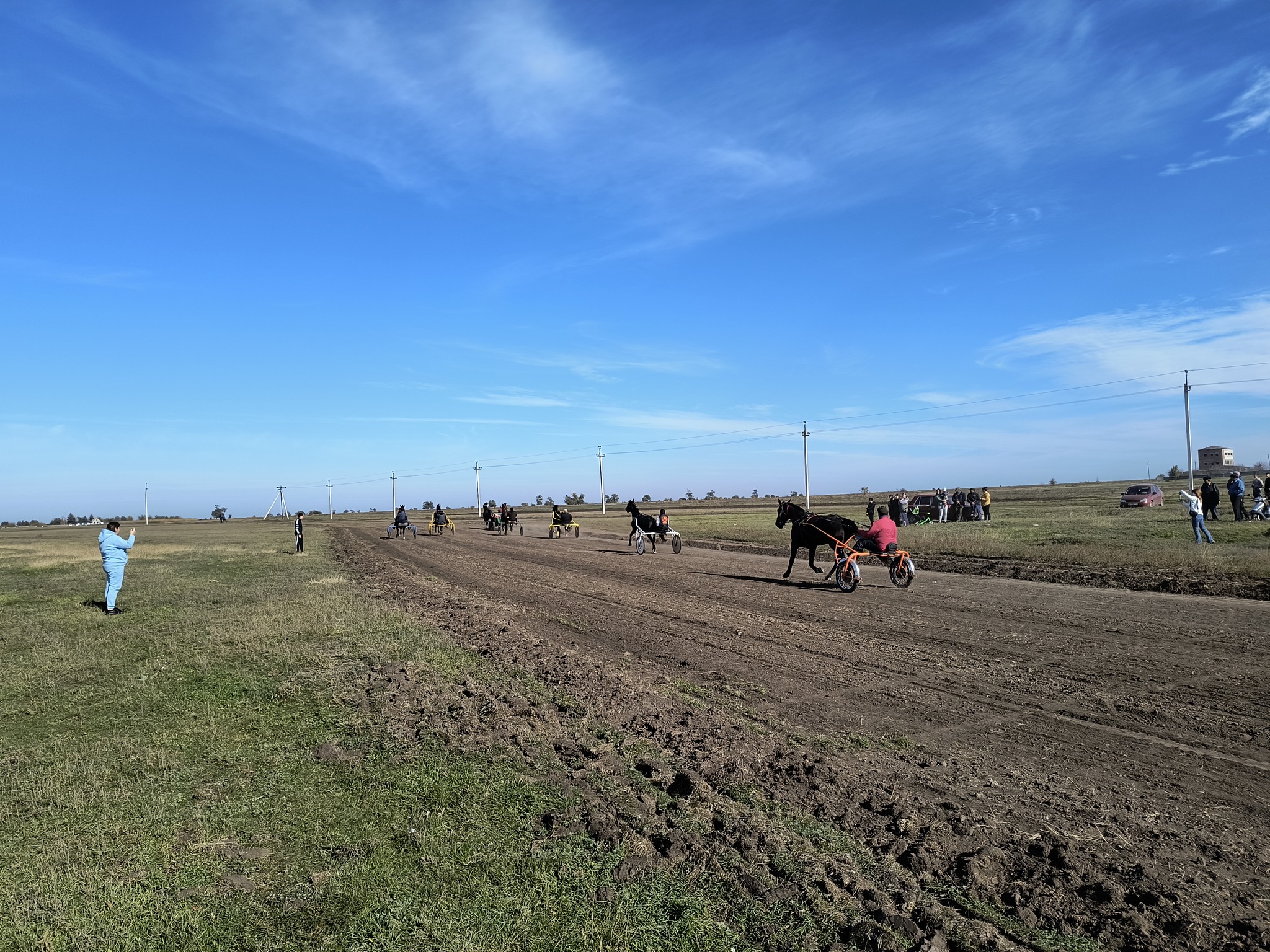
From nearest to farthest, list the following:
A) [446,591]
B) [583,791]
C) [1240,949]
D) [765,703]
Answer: [1240,949] < [583,791] < [765,703] < [446,591]

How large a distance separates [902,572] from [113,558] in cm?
1619

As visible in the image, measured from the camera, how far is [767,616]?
12.8 meters

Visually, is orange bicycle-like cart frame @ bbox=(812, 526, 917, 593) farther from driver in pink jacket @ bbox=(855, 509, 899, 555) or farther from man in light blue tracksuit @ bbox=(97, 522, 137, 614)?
man in light blue tracksuit @ bbox=(97, 522, 137, 614)

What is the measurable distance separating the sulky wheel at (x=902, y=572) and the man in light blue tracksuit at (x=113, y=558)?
15.5 m

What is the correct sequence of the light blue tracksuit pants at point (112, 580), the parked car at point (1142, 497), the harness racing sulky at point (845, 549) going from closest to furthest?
the light blue tracksuit pants at point (112, 580)
the harness racing sulky at point (845, 549)
the parked car at point (1142, 497)

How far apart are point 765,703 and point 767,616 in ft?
17.2

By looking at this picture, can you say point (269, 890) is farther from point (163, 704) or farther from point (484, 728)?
point (163, 704)

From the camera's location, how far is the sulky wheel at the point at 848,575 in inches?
610

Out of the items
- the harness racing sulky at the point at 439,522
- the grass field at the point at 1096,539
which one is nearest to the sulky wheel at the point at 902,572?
the grass field at the point at 1096,539

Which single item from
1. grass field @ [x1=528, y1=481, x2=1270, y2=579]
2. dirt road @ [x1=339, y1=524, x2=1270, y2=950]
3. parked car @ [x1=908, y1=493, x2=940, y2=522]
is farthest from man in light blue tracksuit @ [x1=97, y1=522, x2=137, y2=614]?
parked car @ [x1=908, y1=493, x2=940, y2=522]

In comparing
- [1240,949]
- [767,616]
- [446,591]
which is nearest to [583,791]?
[1240,949]

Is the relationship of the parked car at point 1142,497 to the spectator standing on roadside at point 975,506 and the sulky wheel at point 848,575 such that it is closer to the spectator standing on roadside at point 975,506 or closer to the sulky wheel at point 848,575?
the spectator standing on roadside at point 975,506

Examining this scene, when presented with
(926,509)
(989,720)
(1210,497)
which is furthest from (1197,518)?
(926,509)

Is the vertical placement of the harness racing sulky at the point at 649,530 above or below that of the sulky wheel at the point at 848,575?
above
